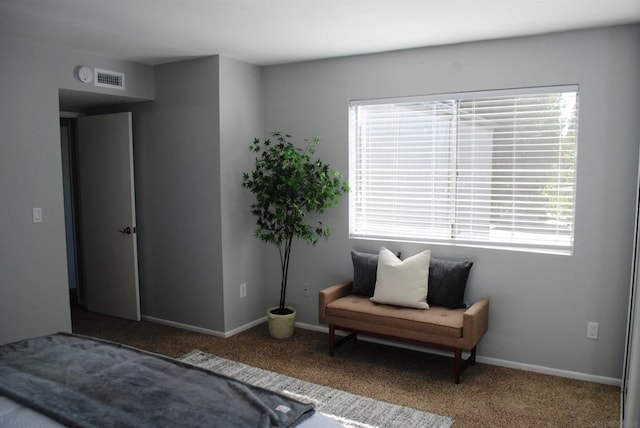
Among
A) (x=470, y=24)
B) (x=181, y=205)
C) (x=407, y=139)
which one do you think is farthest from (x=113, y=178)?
(x=470, y=24)

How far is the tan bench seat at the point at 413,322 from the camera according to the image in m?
3.46

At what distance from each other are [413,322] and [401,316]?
11 centimetres

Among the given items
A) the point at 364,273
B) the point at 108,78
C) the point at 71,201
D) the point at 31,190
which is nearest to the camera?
the point at 31,190

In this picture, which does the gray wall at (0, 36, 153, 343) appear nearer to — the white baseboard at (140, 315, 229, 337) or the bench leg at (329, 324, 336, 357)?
the white baseboard at (140, 315, 229, 337)

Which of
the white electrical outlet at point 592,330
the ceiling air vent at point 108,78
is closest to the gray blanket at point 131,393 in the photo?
the white electrical outlet at point 592,330

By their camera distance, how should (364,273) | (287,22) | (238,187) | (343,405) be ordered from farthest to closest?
1. (238,187)
2. (364,273)
3. (287,22)
4. (343,405)

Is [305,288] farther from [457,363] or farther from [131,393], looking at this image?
[131,393]

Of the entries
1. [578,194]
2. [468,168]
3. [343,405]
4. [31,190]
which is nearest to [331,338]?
[343,405]

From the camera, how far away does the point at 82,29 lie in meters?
3.51

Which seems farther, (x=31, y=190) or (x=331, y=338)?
(x=331, y=338)

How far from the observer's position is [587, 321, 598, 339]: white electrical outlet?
3.54m

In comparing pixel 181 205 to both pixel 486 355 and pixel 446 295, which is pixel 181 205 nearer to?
pixel 446 295

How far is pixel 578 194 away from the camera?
352 centimetres

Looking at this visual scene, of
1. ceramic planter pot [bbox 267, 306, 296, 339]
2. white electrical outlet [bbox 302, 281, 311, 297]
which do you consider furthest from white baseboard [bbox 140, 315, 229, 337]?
white electrical outlet [bbox 302, 281, 311, 297]
